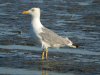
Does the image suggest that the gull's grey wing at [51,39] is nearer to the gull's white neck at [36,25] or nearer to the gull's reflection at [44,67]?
the gull's white neck at [36,25]

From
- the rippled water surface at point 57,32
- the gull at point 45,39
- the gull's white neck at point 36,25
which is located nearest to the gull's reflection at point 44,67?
the rippled water surface at point 57,32

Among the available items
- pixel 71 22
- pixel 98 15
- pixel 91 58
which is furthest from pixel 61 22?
pixel 91 58

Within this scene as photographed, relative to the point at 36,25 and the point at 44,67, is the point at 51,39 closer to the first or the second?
the point at 36,25

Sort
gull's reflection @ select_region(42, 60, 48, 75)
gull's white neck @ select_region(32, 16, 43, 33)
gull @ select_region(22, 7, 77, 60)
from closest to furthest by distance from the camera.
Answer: gull's reflection @ select_region(42, 60, 48, 75)
gull @ select_region(22, 7, 77, 60)
gull's white neck @ select_region(32, 16, 43, 33)

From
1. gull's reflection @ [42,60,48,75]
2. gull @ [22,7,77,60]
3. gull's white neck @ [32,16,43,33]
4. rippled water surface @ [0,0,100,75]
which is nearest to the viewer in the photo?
gull's reflection @ [42,60,48,75]

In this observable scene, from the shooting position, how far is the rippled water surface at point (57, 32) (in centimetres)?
1560

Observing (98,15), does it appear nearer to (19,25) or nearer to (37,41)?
(19,25)

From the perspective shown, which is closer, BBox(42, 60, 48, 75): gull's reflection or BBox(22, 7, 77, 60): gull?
BBox(42, 60, 48, 75): gull's reflection

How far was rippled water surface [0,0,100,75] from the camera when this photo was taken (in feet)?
51.2

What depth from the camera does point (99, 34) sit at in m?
20.4

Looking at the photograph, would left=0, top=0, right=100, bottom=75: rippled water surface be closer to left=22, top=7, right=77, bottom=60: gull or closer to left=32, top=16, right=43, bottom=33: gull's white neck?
left=22, top=7, right=77, bottom=60: gull

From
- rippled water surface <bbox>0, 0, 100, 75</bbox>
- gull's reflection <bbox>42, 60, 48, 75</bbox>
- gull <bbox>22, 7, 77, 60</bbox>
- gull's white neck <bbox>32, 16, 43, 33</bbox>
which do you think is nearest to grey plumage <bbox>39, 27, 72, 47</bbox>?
gull <bbox>22, 7, 77, 60</bbox>

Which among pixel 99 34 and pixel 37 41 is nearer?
pixel 37 41

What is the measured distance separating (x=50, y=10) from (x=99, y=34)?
610cm
